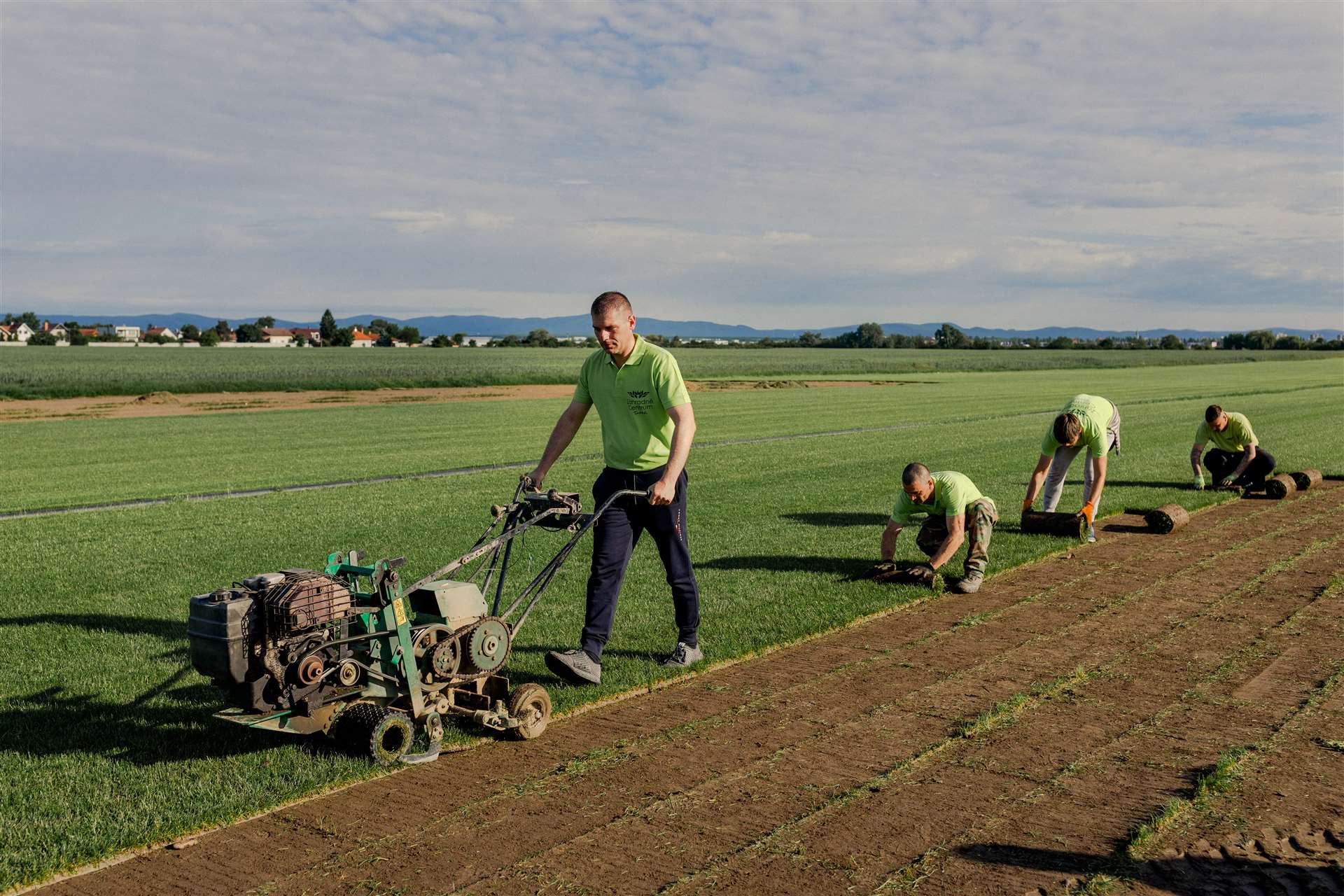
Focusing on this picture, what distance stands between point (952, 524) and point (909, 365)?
78.0 meters

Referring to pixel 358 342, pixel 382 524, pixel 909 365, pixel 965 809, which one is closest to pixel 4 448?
pixel 382 524

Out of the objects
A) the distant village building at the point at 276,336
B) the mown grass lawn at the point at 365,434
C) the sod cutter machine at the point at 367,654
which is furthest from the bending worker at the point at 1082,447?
the distant village building at the point at 276,336

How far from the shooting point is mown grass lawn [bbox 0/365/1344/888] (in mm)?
5395

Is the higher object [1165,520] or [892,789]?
[1165,520]

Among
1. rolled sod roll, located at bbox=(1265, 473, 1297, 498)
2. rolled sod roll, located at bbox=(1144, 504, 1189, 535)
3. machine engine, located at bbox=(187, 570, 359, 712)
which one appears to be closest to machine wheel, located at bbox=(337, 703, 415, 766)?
machine engine, located at bbox=(187, 570, 359, 712)

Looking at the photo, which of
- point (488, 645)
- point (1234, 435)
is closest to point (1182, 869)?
point (488, 645)

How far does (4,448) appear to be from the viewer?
78.2 ft

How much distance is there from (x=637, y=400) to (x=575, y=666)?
1.70 metres

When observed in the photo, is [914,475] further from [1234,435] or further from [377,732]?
[1234,435]

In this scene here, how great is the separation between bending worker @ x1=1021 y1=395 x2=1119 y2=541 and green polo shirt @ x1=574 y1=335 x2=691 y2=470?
229 inches

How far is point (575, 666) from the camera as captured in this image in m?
6.79

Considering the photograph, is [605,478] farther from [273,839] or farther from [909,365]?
[909,365]

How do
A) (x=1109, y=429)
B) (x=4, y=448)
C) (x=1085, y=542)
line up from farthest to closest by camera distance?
(x=4, y=448)
(x=1109, y=429)
(x=1085, y=542)

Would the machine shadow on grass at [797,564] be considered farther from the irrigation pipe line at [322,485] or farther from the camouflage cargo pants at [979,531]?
the irrigation pipe line at [322,485]
